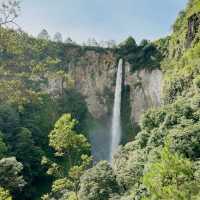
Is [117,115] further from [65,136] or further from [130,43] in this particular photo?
[65,136]

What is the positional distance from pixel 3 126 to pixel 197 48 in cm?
2239

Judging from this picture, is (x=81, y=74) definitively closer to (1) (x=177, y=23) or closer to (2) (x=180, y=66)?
(1) (x=177, y=23)

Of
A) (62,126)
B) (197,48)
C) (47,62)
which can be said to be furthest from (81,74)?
(47,62)

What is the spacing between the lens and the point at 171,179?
1955 centimetres

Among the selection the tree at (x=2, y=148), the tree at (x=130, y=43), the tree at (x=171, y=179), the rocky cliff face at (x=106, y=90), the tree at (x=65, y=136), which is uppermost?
the tree at (x=130, y=43)

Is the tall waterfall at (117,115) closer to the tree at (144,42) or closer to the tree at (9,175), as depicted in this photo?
the tree at (144,42)

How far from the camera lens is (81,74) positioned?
62.4m

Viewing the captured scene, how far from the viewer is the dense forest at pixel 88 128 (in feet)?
40.0

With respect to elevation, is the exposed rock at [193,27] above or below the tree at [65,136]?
above

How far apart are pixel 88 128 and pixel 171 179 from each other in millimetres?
39547

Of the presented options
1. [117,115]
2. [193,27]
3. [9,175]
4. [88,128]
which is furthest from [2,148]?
[193,27]

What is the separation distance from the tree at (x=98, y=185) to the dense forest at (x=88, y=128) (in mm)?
63

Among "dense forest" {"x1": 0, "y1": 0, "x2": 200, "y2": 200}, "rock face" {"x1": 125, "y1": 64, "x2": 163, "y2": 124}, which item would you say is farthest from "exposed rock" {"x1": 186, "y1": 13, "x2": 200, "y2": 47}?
"rock face" {"x1": 125, "y1": 64, "x2": 163, "y2": 124}

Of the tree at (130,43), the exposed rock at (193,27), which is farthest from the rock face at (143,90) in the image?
the exposed rock at (193,27)
